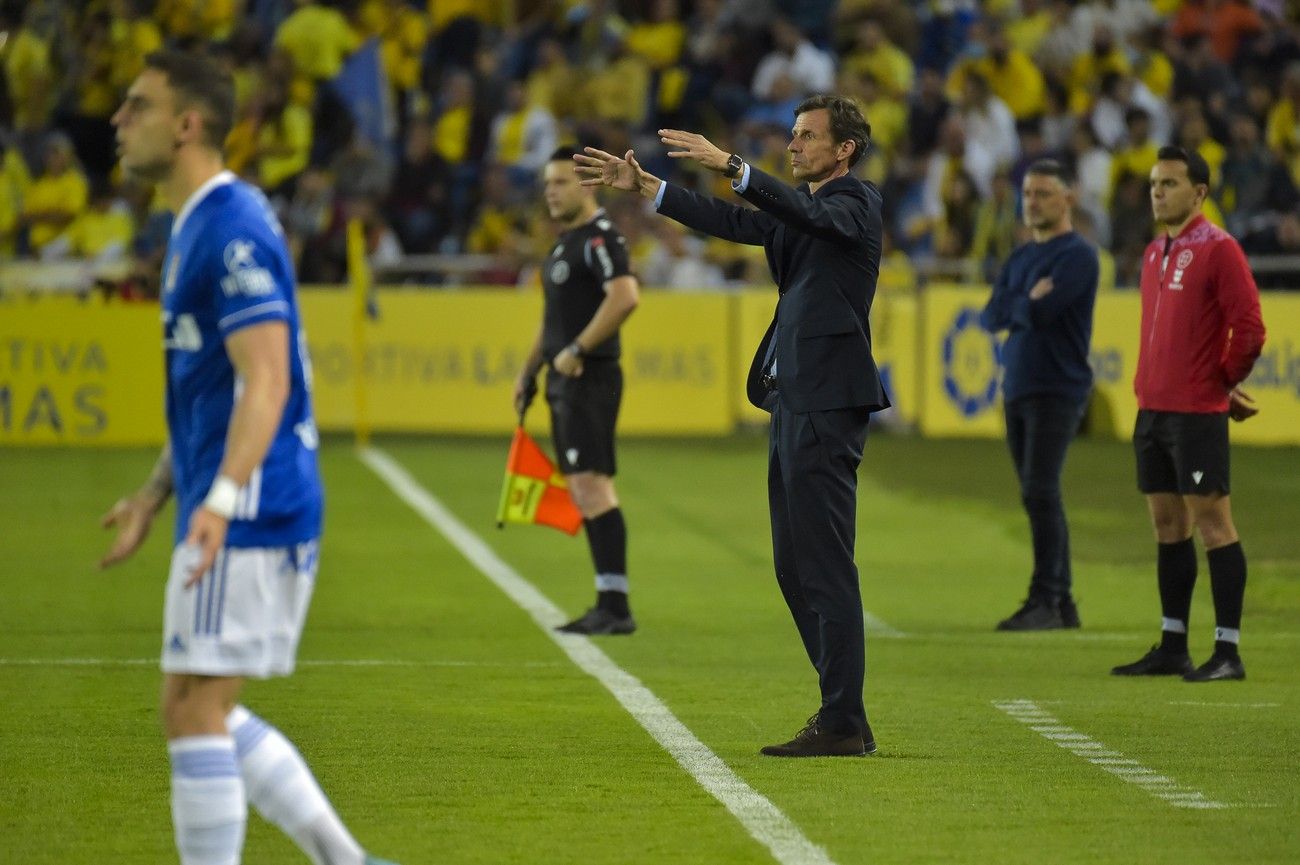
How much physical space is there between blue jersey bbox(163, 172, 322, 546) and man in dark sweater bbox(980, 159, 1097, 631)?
6084mm

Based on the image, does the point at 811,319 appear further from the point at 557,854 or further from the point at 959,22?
the point at 959,22

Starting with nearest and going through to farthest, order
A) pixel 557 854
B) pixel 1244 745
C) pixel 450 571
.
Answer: pixel 557 854
pixel 1244 745
pixel 450 571

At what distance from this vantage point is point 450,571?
12.1 m

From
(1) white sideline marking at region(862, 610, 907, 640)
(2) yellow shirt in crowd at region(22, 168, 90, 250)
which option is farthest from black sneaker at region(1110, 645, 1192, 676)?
(2) yellow shirt in crowd at region(22, 168, 90, 250)

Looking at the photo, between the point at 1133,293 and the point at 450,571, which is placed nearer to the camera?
the point at 450,571

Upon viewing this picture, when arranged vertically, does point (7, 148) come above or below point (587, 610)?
above

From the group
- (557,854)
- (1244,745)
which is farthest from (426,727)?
(1244,745)

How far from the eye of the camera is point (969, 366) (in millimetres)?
20672

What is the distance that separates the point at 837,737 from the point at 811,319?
136cm

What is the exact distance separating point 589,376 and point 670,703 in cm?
245

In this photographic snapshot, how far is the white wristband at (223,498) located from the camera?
4402 millimetres

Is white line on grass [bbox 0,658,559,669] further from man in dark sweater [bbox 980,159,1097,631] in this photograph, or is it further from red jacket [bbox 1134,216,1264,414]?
red jacket [bbox 1134,216,1264,414]

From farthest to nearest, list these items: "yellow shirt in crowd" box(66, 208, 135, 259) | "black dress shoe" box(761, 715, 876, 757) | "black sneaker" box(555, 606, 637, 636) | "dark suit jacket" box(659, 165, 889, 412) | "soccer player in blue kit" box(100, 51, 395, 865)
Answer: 1. "yellow shirt in crowd" box(66, 208, 135, 259)
2. "black sneaker" box(555, 606, 637, 636)
3. "black dress shoe" box(761, 715, 876, 757)
4. "dark suit jacket" box(659, 165, 889, 412)
5. "soccer player in blue kit" box(100, 51, 395, 865)

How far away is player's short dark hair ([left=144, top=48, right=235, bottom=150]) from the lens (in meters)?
4.70
